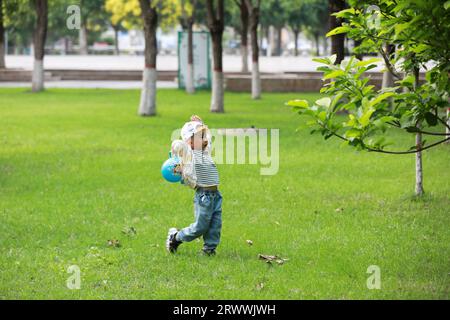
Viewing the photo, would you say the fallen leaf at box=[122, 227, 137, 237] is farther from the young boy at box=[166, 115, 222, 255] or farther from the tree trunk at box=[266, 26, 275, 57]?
the tree trunk at box=[266, 26, 275, 57]

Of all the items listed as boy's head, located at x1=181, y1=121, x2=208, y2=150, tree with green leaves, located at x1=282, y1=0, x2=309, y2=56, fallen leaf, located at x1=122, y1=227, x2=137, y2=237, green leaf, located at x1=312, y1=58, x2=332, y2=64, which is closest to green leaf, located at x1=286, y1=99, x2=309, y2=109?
green leaf, located at x1=312, y1=58, x2=332, y2=64

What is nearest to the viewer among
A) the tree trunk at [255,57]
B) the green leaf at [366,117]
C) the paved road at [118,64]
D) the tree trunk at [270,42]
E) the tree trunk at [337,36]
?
the green leaf at [366,117]

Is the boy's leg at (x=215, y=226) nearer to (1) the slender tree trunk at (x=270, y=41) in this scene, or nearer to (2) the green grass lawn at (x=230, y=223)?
(2) the green grass lawn at (x=230, y=223)

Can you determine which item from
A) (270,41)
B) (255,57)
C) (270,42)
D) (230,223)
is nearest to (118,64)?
(270,42)

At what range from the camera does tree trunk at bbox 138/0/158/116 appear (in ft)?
69.7

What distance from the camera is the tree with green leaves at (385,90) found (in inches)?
247

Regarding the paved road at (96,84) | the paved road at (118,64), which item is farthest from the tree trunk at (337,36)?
the paved road at (118,64)

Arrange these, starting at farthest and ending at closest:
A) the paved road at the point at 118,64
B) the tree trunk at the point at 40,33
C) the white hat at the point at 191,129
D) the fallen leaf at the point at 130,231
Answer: the paved road at the point at 118,64, the tree trunk at the point at 40,33, the fallen leaf at the point at 130,231, the white hat at the point at 191,129

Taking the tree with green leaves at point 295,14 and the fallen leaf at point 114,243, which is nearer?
the fallen leaf at point 114,243

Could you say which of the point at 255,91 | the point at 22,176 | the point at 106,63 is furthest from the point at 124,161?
the point at 106,63

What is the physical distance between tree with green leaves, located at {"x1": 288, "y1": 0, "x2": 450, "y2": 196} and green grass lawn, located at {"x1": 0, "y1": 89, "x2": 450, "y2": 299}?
124cm

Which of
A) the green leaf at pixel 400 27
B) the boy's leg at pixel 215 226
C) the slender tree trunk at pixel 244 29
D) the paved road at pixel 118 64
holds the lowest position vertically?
the boy's leg at pixel 215 226

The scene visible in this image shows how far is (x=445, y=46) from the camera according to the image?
639 cm

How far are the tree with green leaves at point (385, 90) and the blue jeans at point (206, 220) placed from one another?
1.38 metres
